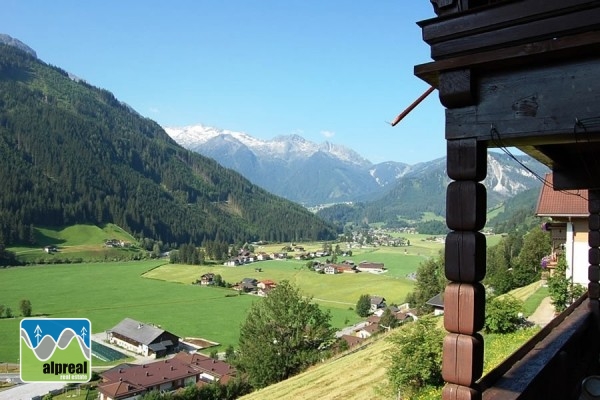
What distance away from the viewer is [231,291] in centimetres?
9519

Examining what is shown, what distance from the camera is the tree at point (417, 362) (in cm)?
1329

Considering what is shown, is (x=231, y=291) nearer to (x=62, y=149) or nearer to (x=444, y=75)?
(x=444, y=75)

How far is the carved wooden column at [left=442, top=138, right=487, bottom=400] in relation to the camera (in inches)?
135

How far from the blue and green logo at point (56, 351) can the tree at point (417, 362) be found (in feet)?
29.7

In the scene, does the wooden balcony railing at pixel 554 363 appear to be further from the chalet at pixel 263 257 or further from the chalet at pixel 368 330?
the chalet at pixel 263 257

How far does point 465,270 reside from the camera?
3479 mm

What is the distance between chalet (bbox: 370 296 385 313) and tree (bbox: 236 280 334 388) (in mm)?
38806

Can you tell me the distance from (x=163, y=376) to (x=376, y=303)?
39.9m

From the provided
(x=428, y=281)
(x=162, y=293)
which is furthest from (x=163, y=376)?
(x=162, y=293)

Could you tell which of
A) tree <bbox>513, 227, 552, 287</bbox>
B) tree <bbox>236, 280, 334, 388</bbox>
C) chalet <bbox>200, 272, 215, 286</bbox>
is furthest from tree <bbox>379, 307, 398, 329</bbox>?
chalet <bbox>200, 272, 215, 286</bbox>

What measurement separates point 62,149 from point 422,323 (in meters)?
215

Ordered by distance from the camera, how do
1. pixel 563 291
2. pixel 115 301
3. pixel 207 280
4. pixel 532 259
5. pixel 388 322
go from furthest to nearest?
pixel 207 280, pixel 115 301, pixel 388 322, pixel 532 259, pixel 563 291

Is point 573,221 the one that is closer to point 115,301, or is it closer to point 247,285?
point 115,301

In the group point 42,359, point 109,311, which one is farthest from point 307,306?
point 109,311
